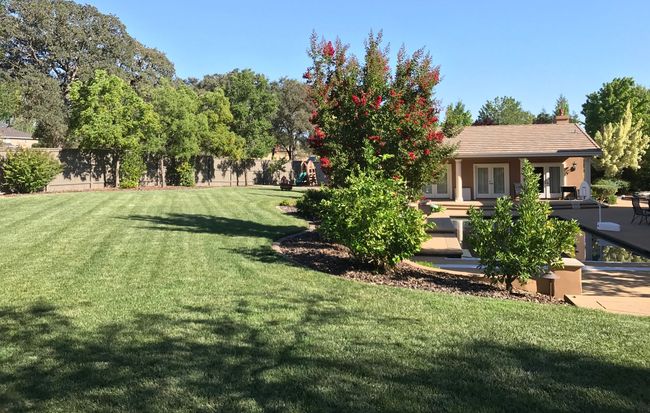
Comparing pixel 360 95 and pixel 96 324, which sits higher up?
pixel 360 95

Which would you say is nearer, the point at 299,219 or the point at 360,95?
the point at 360,95

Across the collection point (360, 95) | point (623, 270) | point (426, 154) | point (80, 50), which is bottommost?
point (623, 270)

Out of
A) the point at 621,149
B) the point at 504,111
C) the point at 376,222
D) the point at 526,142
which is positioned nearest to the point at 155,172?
the point at 526,142

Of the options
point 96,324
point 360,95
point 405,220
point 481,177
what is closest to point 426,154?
point 360,95

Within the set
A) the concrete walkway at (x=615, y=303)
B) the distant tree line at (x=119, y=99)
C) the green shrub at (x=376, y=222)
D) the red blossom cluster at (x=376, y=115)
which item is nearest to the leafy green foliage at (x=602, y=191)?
the distant tree line at (x=119, y=99)

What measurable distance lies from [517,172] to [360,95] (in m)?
18.3

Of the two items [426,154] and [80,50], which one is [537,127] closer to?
[426,154]

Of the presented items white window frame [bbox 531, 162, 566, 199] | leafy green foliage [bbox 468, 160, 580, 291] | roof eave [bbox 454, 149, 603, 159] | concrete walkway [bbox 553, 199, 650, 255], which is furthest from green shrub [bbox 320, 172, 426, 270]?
white window frame [bbox 531, 162, 566, 199]

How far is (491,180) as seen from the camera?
2638 cm

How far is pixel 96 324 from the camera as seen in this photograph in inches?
195

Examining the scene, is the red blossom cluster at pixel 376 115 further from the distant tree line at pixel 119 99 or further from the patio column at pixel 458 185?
the distant tree line at pixel 119 99

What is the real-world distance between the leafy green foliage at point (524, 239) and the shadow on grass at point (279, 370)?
7.70ft

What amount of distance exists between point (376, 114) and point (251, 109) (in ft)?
102

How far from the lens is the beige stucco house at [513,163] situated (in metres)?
24.6
